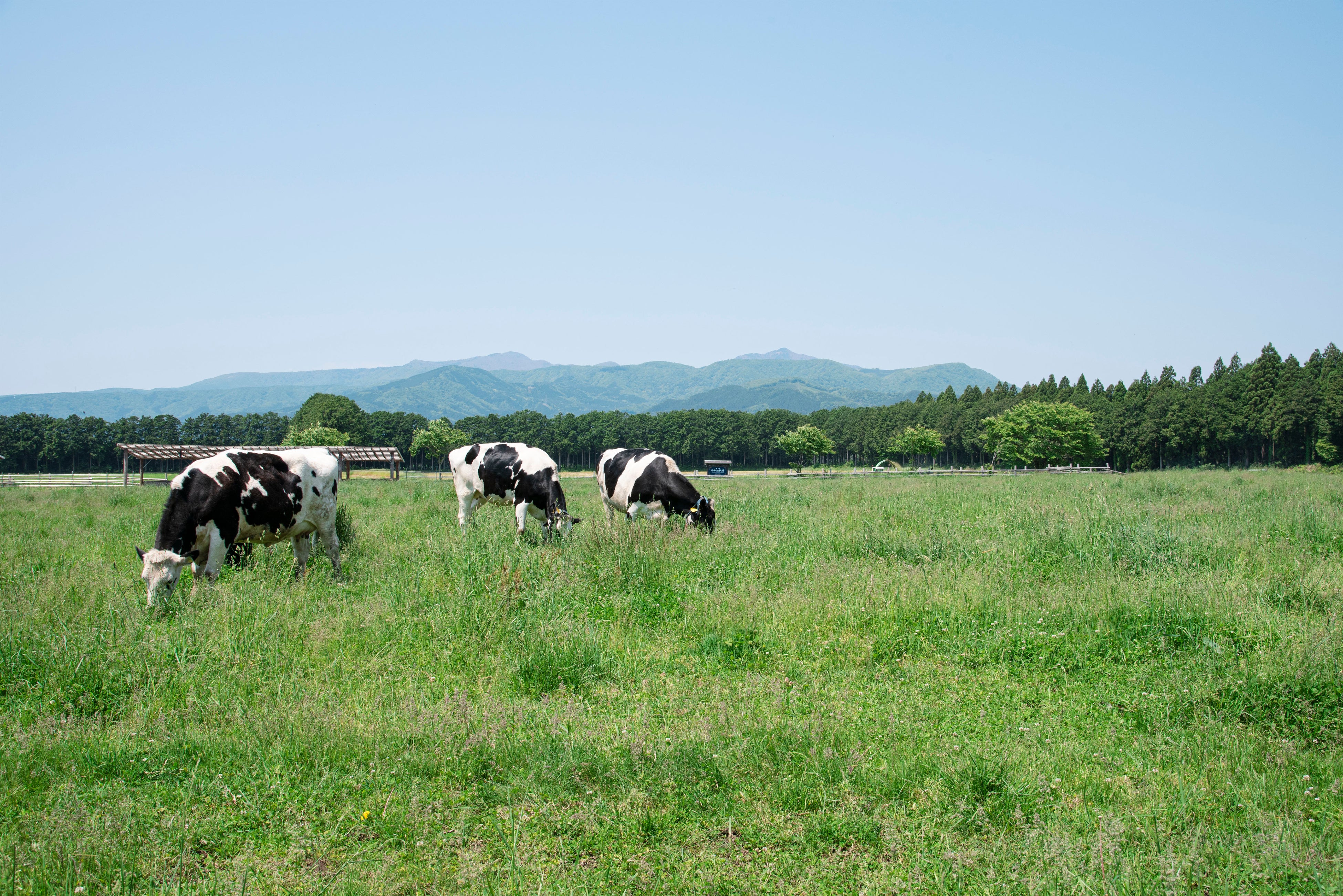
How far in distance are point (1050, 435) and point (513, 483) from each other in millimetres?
87980

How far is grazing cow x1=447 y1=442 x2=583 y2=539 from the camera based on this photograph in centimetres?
1434

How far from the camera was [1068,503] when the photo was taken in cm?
1495

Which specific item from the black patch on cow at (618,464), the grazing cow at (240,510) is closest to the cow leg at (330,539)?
the grazing cow at (240,510)

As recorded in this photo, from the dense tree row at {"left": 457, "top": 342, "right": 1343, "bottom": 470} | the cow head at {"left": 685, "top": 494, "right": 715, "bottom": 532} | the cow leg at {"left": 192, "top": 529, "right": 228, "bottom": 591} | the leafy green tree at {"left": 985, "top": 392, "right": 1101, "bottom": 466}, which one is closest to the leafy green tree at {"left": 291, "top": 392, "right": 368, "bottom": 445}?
the dense tree row at {"left": 457, "top": 342, "right": 1343, "bottom": 470}

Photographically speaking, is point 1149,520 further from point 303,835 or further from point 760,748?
point 303,835

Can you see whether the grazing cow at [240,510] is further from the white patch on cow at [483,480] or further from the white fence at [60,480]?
the white fence at [60,480]

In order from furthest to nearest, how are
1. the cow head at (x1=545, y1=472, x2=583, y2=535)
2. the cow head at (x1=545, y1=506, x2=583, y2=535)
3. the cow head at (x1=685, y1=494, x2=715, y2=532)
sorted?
the cow head at (x1=685, y1=494, x2=715, y2=532) < the cow head at (x1=545, y1=472, x2=583, y2=535) < the cow head at (x1=545, y1=506, x2=583, y2=535)

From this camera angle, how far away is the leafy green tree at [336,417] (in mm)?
109562

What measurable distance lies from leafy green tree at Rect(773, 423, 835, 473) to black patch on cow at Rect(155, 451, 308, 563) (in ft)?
352

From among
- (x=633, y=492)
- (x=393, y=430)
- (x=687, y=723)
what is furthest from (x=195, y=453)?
(x=393, y=430)

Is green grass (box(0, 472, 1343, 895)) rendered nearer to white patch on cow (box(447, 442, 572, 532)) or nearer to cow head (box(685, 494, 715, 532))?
cow head (box(685, 494, 715, 532))

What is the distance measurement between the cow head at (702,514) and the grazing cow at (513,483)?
7.59 ft

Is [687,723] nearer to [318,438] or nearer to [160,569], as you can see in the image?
[160,569]

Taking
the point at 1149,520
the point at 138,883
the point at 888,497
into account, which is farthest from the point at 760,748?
the point at 888,497
